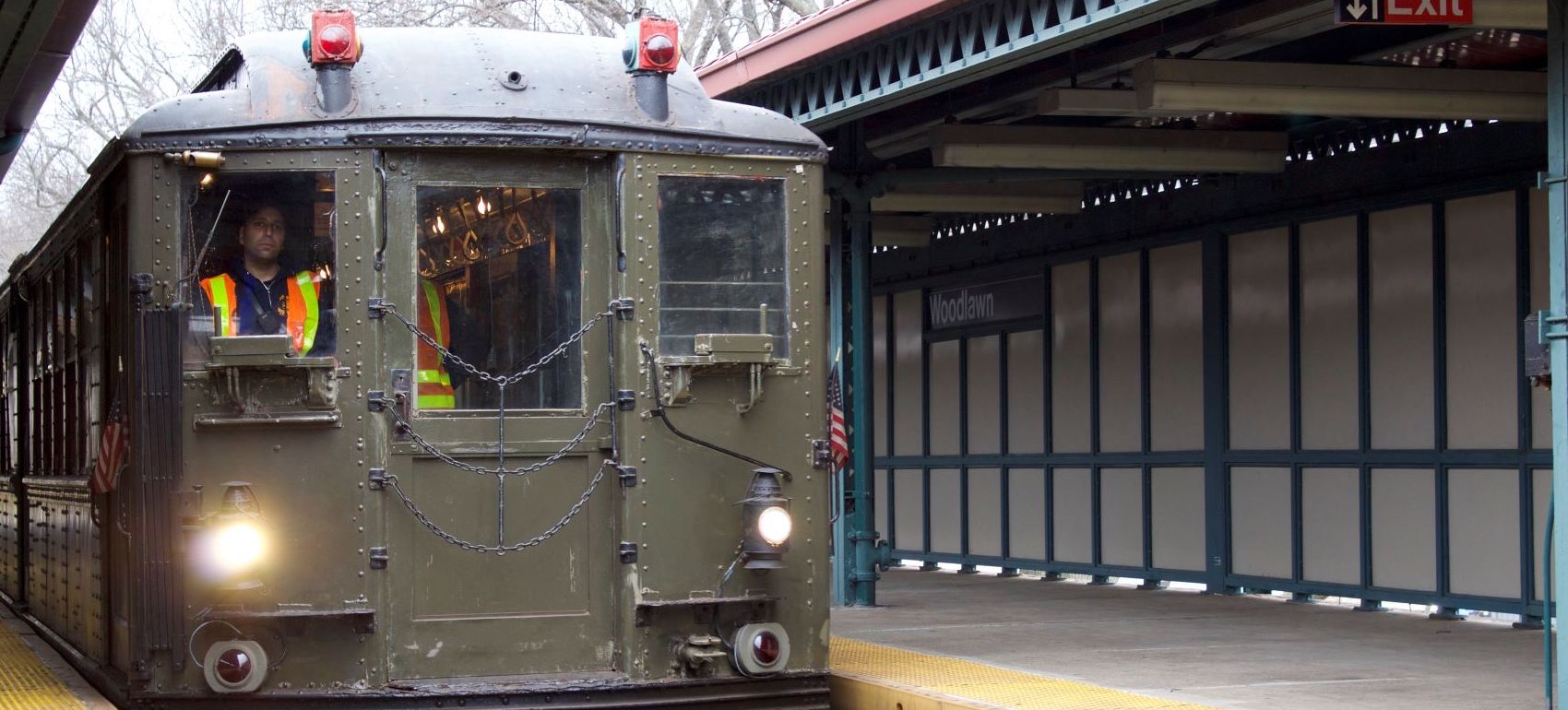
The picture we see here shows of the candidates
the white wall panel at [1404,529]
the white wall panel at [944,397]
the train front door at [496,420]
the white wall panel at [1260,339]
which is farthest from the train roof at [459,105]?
the white wall panel at [944,397]

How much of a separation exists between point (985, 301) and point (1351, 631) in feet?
19.4

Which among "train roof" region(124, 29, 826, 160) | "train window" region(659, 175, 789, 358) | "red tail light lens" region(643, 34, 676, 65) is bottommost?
"train window" region(659, 175, 789, 358)

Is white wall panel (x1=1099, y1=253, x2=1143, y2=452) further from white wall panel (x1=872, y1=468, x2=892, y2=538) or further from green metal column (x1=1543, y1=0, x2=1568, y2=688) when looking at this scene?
green metal column (x1=1543, y1=0, x2=1568, y2=688)

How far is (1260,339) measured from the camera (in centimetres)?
1329

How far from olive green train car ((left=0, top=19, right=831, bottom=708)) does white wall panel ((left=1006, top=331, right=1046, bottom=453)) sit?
8.18m

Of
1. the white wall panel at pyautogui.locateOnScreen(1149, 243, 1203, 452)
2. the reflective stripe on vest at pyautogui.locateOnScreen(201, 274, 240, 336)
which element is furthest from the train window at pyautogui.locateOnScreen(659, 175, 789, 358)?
the white wall panel at pyautogui.locateOnScreen(1149, 243, 1203, 452)

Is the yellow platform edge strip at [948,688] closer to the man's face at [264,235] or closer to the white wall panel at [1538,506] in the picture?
the man's face at [264,235]

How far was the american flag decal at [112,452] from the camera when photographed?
720 cm

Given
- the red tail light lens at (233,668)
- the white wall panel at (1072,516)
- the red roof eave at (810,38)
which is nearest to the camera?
the red tail light lens at (233,668)

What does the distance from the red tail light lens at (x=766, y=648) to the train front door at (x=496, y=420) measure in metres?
0.54

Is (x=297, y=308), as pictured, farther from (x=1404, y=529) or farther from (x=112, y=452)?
(x=1404, y=529)

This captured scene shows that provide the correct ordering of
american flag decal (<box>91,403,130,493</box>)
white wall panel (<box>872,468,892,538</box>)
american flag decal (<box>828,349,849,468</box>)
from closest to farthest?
american flag decal (<box>91,403,130,493</box>)
american flag decal (<box>828,349,849,468</box>)
white wall panel (<box>872,468,892,538</box>)

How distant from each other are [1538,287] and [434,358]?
6716 mm

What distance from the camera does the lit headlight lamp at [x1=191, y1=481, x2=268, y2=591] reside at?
6.89m
